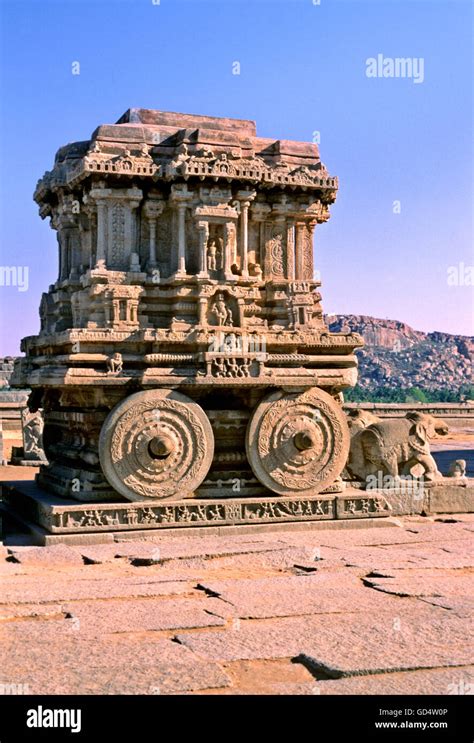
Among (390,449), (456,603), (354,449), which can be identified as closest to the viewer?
(456,603)

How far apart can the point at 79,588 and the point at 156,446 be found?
7.36ft

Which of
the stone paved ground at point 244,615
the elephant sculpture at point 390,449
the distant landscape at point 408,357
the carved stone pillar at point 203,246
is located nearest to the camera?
the stone paved ground at point 244,615

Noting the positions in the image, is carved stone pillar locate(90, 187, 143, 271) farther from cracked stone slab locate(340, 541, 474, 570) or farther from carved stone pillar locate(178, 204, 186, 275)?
cracked stone slab locate(340, 541, 474, 570)

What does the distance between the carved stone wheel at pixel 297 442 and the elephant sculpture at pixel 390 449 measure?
0.86 m

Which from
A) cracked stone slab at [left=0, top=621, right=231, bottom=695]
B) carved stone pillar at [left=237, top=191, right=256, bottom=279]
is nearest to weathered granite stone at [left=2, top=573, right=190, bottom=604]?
cracked stone slab at [left=0, top=621, right=231, bottom=695]

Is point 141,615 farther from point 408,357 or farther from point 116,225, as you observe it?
point 408,357

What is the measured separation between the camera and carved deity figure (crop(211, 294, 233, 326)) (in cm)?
1022

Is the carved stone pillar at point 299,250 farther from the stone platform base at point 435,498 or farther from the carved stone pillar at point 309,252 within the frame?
the stone platform base at point 435,498

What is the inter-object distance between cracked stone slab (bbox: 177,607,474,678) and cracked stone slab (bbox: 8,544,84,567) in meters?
2.48

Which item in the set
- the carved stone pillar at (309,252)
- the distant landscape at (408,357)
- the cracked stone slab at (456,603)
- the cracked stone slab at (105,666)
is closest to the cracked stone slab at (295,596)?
the cracked stone slab at (456,603)

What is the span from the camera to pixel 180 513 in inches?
376

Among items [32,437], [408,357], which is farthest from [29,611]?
[408,357]

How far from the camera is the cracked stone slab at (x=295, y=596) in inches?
269
